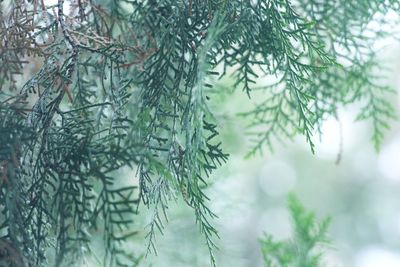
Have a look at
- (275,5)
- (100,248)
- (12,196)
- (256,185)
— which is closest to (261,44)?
(275,5)

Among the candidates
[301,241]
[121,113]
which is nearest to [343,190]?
[301,241]

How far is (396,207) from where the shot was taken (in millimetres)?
A: 8578

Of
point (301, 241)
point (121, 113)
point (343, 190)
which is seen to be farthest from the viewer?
point (343, 190)

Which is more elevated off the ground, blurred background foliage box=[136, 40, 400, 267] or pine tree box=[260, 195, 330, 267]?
blurred background foliage box=[136, 40, 400, 267]

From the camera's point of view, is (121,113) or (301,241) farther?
(301,241)

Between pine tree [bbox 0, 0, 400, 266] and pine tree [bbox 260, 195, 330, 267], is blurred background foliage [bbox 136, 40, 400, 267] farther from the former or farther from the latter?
pine tree [bbox 0, 0, 400, 266]

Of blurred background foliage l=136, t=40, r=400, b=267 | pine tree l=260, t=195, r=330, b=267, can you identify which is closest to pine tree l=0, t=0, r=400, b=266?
pine tree l=260, t=195, r=330, b=267

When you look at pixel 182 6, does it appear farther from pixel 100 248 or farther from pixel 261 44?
pixel 100 248

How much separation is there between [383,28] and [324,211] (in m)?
7.39

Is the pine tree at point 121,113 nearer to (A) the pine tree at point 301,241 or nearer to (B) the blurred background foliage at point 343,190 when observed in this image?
(A) the pine tree at point 301,241

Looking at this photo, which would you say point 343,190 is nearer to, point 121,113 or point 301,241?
point 301,241

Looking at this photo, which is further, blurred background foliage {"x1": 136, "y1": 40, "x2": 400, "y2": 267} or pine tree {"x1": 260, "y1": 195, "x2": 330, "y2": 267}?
blurred background foliage {"x1": 136, "y1": 40, "x2": 400, "y2": 267}

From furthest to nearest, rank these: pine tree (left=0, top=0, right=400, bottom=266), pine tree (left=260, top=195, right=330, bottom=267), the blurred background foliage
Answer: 1. the blurred background foliage
2. pine tree (left=260, top=195, right=330, bottom=267)
3. pine tree (left=0, top=0, right=400, bottom=266)

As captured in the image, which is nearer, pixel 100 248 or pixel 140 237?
pixel 100 248
